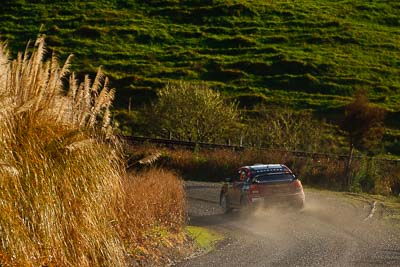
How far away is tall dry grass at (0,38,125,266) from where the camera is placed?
10.8m

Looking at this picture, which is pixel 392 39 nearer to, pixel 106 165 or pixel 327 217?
pixel 327 217

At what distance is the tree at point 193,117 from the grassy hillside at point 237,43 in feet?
39.2

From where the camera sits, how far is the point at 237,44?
248 ft

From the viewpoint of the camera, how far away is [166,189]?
1770 cm

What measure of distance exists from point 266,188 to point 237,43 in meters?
51.3

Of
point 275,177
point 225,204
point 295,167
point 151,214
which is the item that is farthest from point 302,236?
point 295,167

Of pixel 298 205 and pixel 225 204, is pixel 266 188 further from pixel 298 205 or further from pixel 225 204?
pixel 225 204

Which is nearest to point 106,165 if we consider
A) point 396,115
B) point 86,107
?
point 86,107

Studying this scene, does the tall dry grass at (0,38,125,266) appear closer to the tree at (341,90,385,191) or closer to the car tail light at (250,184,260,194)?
the car tail light at (250,184,260,194)

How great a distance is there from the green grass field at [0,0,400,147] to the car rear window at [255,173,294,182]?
32.9 meters

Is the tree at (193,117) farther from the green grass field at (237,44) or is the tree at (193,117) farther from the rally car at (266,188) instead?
the rally car at (266,188)

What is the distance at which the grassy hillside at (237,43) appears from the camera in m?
65.4

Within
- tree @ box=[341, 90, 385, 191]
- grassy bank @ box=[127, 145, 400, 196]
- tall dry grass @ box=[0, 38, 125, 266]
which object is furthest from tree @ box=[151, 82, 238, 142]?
tall dry grass @ box=[0, 38, 125, 266]

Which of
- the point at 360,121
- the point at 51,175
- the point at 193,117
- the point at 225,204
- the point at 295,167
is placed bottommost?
the point at 193,117
